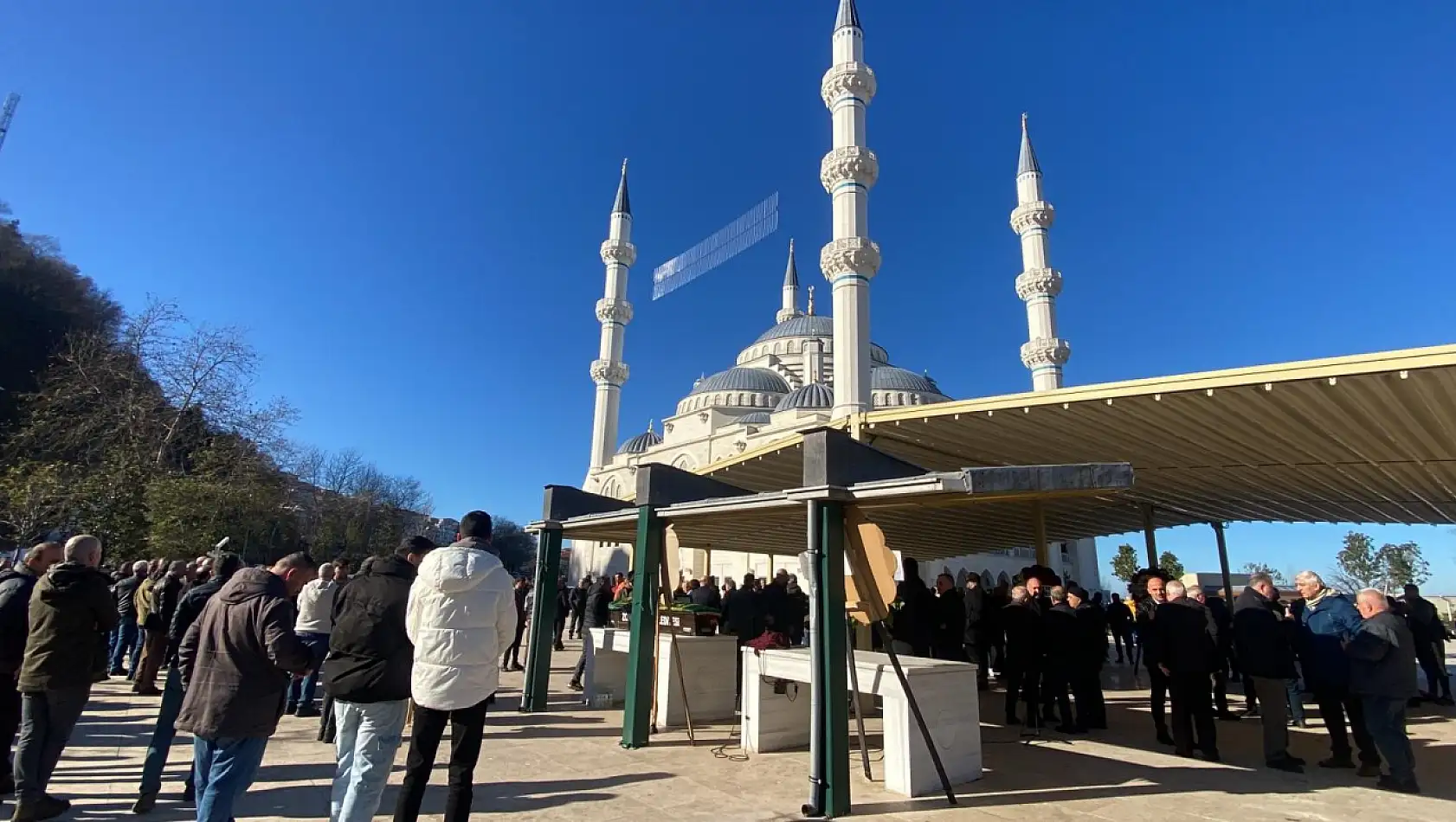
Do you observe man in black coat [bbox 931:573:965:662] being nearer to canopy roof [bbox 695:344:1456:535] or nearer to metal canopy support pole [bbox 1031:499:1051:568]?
canopy roof [bbox 695:344:1456:535]

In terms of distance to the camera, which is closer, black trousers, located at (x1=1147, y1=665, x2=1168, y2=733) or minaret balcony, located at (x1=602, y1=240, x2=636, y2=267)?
black trousers, located at (x1=1147, y1=665, x2=1168, y2=733)

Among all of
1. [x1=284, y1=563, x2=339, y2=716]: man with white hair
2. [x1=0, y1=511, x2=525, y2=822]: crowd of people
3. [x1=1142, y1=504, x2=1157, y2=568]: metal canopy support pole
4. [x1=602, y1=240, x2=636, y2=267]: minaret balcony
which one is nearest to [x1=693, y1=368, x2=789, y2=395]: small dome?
[x1=602, y1=240, x2=636, y2=267]: minaret balcony

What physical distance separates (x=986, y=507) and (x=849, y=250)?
422 inches

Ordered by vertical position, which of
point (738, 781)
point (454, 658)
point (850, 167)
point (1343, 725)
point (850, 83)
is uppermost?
point (850, 83)

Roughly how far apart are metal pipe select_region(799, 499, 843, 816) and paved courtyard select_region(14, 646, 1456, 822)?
171mm

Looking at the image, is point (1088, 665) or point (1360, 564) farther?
point (1360, 564)

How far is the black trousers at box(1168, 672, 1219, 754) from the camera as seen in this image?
217 inches

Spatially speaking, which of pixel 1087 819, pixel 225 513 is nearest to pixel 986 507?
pixel 1087 819

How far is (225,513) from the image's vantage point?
16469 mm

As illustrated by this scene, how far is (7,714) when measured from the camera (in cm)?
413

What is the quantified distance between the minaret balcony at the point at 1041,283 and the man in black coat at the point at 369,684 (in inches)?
1050

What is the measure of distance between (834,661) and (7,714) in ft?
15.6

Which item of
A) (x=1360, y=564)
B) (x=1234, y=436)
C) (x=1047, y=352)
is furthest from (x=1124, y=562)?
(x=1234, y=436)

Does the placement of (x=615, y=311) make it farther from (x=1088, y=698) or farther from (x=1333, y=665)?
(x=1333, y=665)
